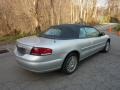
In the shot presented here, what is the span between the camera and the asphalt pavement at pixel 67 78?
3.80 meters

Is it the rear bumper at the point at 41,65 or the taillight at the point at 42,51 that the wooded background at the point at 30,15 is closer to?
the rear bumper at the point at 41,65

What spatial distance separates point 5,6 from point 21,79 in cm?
714

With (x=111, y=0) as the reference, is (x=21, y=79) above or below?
below

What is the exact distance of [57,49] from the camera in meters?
3.97

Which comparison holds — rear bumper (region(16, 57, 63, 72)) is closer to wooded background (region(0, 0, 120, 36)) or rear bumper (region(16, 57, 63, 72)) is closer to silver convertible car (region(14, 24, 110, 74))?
silver convertible car (region(14, 24, 110, 74))

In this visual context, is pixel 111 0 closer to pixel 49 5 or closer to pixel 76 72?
pixel 49 5

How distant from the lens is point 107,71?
4719 millimetres

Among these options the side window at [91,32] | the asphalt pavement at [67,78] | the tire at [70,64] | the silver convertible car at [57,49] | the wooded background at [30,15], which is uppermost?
the wooded background at [30,15]

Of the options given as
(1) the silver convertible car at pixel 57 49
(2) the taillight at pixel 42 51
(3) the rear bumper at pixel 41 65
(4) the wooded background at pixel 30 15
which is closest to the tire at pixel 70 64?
(1) the silver convertible car at pixel 57 49

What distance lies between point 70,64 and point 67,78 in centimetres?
46

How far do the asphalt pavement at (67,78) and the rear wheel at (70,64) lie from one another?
0.15 metres

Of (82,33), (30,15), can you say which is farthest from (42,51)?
(30,15)

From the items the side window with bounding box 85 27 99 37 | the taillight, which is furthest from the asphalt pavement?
the side window with bounding box 85 27 99 37

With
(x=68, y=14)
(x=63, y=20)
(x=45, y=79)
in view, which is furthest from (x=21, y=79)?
(x=68, y=14)
